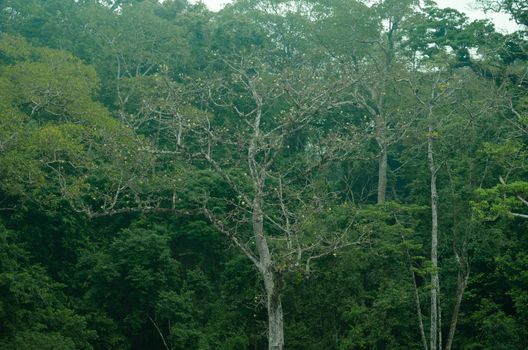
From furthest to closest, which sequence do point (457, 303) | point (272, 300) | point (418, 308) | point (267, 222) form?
point (267, 222) < point (418, 308) < point (457, 303) < point (272, 300)

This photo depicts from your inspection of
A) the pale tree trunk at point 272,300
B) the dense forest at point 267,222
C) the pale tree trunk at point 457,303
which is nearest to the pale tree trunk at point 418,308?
the dense forest at point 267,222

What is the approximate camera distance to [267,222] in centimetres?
1878

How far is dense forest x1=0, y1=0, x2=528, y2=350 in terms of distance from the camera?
12.8 meters

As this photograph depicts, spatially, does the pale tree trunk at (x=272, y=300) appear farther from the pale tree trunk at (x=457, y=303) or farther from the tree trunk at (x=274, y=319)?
the pale tree trunk at (x=457, y=303)

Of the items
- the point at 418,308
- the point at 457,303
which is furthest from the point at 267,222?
the point at 457,303

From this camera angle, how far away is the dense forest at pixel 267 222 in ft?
41.9

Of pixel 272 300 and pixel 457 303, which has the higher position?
pixel 272 300

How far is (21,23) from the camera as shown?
27188 mm

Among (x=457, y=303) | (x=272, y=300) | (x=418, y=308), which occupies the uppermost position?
(x=272, y=300)

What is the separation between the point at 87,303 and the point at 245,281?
4145mm

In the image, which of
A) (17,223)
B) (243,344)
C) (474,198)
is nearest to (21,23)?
(17,223)

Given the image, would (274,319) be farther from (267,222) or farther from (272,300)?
(267,222)

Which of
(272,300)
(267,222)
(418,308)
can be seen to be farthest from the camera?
(267,222)

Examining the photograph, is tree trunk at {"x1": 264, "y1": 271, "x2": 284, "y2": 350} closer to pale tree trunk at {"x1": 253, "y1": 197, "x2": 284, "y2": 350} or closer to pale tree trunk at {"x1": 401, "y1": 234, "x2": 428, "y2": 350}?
Result: pale tree trunk at {"x1": 253, "y1": 197, "x2": 284, "y2": 350}
